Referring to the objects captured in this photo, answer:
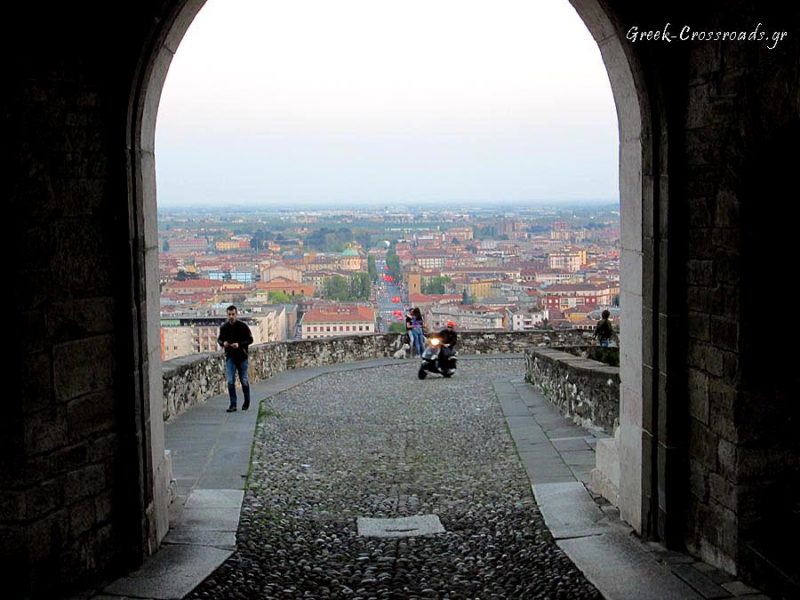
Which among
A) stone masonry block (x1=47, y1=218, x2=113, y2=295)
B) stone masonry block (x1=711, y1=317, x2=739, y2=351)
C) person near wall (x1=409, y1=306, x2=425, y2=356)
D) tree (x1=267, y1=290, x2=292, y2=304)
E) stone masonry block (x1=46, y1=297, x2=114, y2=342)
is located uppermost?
stone masonry block (x1=47, y1=218, x2=113, y2=295)

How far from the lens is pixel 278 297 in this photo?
34.5 meters

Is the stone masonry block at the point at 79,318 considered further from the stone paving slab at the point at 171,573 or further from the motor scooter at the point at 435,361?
the motor scooter at the point at 435,361

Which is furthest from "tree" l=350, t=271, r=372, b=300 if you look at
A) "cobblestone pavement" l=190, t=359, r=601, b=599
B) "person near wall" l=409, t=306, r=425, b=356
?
"cobblestone pavement" l=190, t=359, r=601, b=599

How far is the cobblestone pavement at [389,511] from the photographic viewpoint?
16.3ft

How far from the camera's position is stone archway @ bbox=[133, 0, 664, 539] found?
5012mm

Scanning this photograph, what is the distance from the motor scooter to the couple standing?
2.56 metres

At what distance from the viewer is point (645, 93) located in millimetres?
5121

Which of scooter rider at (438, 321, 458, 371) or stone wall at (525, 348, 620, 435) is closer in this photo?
stone wall at (525, 348, 620, 435)

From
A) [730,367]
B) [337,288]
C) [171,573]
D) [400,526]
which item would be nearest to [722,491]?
[730,367]

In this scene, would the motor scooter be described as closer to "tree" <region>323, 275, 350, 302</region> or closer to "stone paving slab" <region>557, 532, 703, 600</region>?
"stone paving slab" <region>557, 532, 703, 600</region>

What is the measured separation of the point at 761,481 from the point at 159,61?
3.69 meters

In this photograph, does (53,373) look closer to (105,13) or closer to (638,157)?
(105,13)

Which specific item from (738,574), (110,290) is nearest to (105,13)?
(110,290)

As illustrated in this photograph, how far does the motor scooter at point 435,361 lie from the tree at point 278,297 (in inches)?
712
